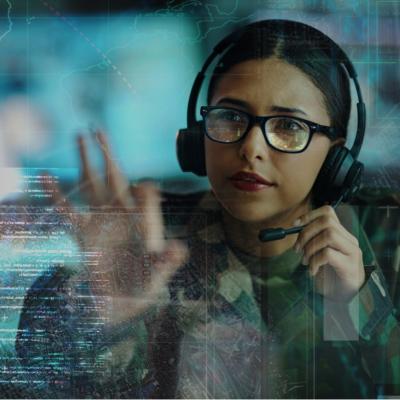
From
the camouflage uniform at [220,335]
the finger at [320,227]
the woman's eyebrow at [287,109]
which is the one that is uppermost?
the woman's eyebrow at [287,109]

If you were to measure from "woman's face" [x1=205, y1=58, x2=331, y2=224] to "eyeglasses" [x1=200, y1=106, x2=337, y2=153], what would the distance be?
0.02 metres

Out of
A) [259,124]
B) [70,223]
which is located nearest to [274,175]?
[259,124]

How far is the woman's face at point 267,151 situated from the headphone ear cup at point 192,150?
34 mm

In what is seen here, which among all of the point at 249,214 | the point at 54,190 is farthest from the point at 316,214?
the point at 54,190

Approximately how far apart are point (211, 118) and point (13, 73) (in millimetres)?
954

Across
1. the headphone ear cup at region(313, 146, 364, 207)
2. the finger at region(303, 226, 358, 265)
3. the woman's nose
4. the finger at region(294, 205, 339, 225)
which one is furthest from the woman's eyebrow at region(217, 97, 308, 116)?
the finger at region(303, 226, 358, 265)

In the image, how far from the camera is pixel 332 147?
313 centimetres

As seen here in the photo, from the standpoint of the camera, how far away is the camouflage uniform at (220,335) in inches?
126

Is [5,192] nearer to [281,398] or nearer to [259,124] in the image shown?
[259,124]

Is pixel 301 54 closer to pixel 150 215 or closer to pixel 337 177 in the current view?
pixel 337 177

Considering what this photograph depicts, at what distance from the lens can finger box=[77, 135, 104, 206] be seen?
10.5 ft

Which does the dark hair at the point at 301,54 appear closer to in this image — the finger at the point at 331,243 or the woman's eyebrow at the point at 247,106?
the woman's eyebrow at the point at 247,106

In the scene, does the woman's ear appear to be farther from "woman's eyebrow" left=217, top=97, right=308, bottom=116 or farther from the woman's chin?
the woman's chin

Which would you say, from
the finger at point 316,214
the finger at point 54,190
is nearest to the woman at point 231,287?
the finger at point 316,214
